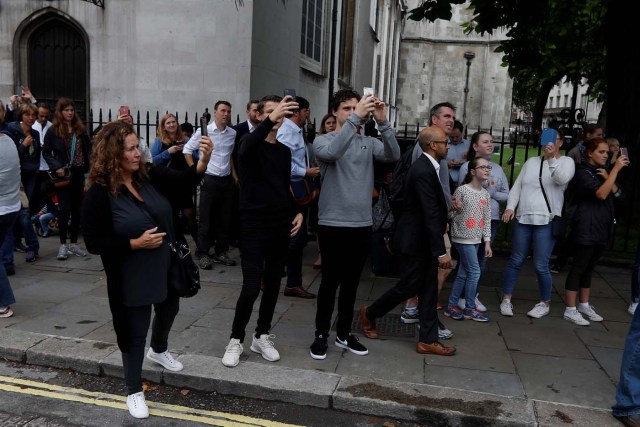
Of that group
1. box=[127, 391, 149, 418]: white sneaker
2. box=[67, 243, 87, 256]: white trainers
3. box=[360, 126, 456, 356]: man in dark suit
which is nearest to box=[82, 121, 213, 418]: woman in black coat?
box=[127, 391, 149, 418]: white sneaker

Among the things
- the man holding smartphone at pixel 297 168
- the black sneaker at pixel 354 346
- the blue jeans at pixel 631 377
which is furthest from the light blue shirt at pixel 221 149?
the blue jeans at pixel 631 377

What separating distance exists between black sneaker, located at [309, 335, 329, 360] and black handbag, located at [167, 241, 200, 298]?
125 centimetres

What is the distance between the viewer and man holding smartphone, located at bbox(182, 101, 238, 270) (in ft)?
25.8

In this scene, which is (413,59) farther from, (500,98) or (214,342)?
(214,342)

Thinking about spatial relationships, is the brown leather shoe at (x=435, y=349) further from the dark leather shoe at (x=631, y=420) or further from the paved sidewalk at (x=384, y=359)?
the dark leather shoe at (x=631, y=420)

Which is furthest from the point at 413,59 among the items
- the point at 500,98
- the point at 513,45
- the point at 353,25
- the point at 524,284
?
the point at 524,284

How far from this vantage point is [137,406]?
3.98 meters

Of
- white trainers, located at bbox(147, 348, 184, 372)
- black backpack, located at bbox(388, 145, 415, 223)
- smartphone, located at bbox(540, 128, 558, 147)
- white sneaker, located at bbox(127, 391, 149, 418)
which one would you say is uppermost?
smartphone, located at bbox(540, 128, 558, 147)

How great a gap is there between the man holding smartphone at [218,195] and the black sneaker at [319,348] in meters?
3.30

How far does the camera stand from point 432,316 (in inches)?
201

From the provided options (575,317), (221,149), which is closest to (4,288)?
(221,149)

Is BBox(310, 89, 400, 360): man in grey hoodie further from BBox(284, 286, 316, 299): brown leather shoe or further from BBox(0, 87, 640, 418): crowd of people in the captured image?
BBox(284, 286, 316, 299): brown leather shoe

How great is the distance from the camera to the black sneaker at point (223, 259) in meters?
8.20

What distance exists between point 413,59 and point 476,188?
177 ft
